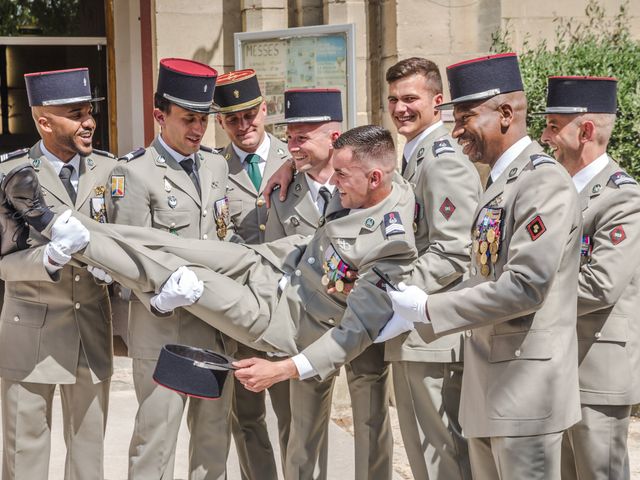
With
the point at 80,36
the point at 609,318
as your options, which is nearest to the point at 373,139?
the point at 609,318

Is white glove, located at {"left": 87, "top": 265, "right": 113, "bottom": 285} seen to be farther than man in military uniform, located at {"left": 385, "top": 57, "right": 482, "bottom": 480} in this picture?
Yes

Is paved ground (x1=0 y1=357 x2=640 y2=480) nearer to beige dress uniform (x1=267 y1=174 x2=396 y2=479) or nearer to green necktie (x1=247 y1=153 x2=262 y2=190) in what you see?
beige dress uniform (x1=267 y1=174 x2=396 y2=479)

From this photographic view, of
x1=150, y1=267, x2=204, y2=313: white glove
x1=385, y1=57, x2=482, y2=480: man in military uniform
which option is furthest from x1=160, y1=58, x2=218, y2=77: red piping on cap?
x1=385, y1=57, x2=482, y2=480: man in military uniform

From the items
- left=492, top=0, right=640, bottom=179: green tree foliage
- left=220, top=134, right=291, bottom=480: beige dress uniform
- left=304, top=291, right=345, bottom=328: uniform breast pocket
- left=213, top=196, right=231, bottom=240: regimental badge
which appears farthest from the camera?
left=492, top=0, right=640, bottom=179: green tree foliage

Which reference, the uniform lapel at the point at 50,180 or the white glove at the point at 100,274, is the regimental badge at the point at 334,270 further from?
the uniform lapel at the point at 50,180

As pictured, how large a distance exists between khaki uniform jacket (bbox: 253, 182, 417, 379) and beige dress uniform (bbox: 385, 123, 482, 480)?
107 millimetres

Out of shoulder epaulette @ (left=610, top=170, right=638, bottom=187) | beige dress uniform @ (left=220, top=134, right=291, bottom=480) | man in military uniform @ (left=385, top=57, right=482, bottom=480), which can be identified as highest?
shoulder epaulette @ (left=610, top=170, right=638, bottom=187)

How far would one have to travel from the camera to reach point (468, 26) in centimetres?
719

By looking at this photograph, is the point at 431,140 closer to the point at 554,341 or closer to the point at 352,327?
the point at 352,327

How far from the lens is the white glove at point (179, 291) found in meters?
4.16

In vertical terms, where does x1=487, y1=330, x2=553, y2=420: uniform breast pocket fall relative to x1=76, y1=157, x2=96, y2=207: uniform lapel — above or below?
below

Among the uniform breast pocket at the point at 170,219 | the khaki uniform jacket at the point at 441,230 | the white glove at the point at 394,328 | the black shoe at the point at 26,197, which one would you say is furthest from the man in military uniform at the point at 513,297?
the black shoe at the point at 26,197

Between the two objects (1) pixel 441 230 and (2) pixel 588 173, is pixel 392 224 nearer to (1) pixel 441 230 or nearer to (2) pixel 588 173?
(1) pixel 441 230

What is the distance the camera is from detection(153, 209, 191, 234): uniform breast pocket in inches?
177
